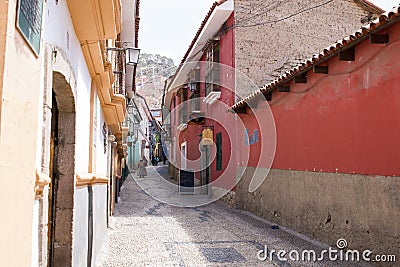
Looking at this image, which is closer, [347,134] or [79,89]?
[79,89]

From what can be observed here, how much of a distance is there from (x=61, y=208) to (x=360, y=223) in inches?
174

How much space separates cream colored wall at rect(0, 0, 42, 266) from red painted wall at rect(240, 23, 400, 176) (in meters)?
4.85

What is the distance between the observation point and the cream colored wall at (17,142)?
1527 mm

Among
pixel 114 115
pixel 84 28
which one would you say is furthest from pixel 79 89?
pixel 114 115

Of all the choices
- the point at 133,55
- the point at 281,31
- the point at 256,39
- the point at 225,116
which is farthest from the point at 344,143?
the point at 225,116

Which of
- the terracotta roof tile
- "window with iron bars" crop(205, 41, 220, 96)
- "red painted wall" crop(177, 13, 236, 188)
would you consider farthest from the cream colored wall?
"window with iron bars" crop(205, 41, 220, 96)

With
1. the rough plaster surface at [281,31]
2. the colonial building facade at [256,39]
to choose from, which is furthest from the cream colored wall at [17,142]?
the rough plaster surface at [281,31]

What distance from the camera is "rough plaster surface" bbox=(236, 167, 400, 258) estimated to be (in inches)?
220

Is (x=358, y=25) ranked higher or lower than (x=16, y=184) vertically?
higher

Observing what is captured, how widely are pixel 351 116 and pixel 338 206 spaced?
4.98ft

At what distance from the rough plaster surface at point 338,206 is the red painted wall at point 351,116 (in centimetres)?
20

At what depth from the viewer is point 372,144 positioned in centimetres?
603

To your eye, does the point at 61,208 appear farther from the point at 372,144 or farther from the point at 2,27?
the point at 372,144

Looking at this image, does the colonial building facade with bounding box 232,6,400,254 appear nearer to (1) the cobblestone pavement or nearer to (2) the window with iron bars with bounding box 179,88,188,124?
(1) the cobblestone pavement
